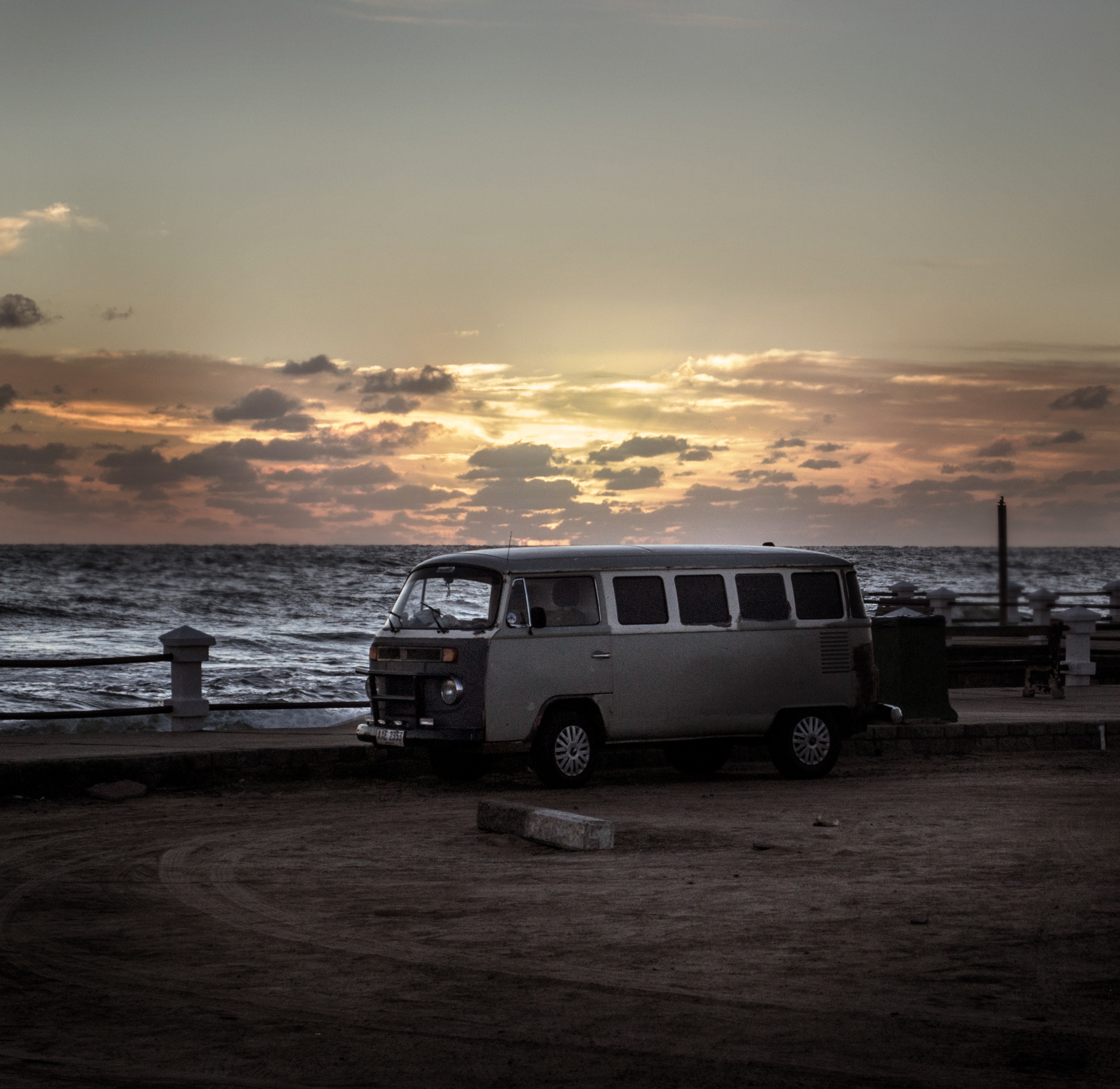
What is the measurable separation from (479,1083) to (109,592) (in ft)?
232

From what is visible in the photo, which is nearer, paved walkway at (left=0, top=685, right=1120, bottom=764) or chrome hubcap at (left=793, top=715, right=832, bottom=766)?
paved walkway at (left=0, top=685, right=1120, bottom=764)

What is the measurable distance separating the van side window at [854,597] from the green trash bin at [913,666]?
2800mm

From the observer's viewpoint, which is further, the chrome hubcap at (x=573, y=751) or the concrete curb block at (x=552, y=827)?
the chrome hubcap at (x=573, y=751)

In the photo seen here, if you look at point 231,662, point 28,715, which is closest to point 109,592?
point 231,662

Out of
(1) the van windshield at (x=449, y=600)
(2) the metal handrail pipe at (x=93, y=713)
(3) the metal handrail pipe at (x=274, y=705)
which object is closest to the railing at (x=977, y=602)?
(3) the metal handrail pipe at (x=274, y=705)

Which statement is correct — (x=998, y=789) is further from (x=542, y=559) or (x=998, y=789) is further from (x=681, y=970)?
(x=681, y=970)

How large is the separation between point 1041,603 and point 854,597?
22313 millimetres

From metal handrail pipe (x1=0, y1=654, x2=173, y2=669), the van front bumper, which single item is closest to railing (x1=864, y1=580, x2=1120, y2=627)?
metal handrail pipe (x1=0, y1=654, x2=173, y2=669)

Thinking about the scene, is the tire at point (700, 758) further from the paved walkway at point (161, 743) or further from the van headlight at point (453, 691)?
the paved walkway at point (161, 743)

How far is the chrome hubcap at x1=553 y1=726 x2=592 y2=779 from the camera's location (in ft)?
47.4

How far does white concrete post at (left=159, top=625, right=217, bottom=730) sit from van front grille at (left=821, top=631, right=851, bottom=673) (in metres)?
7.00

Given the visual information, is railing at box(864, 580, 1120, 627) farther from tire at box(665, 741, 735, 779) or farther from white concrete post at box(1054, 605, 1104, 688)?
tire at box(665, 741, 735, 779)

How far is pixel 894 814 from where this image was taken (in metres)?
12.5

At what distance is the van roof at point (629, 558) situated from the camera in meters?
14.4
